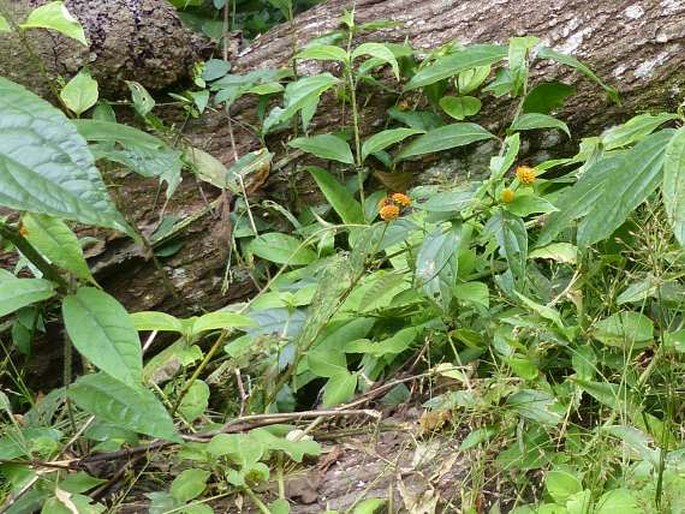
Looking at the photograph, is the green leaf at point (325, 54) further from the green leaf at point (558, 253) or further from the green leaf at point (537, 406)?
the green leaf at point (537, 406)

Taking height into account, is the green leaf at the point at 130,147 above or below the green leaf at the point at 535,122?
above

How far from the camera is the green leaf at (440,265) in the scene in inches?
59.6

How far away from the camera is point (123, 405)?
130cm

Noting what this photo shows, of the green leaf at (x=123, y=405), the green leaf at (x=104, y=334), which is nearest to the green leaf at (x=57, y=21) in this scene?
the green leaf at (x=104, y=334)

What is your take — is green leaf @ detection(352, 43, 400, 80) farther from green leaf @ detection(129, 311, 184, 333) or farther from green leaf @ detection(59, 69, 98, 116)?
green leaf @ detection(129, 311, 184, 333)

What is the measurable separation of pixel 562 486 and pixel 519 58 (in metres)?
1.01

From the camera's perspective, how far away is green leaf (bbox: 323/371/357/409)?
1.58 m

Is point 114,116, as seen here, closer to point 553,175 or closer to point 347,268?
point 347,268

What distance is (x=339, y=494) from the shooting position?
1436 mm

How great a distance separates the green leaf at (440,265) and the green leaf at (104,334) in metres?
0.53

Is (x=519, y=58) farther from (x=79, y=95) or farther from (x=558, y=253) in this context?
(x=79, y=95)

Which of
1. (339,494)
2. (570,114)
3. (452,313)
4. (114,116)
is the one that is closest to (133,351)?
(339,494)

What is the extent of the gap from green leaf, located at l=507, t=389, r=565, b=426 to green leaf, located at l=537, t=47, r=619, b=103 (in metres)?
0.86

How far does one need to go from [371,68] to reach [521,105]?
0.38 metres
